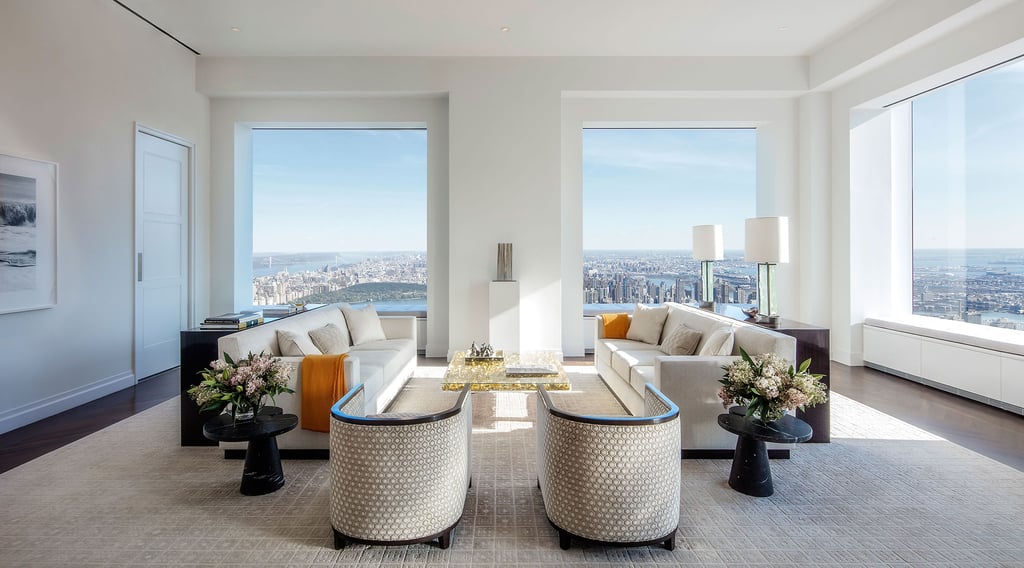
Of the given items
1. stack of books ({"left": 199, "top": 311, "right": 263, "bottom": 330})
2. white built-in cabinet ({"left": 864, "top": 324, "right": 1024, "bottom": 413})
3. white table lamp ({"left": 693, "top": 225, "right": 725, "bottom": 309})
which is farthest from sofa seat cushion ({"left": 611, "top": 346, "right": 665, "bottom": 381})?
stack of books ({"left": 199, "top": 311, "right": 263, "bottom": 330})

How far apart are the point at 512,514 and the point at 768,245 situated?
9.86 ft

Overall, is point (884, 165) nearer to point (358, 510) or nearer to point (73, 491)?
point (358, 510)

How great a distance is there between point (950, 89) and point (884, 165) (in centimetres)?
92

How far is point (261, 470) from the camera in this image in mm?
2791

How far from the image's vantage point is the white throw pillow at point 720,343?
11.6ft

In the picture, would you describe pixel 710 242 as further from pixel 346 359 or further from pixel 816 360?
pixel 346 359

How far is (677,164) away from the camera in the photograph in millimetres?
7195

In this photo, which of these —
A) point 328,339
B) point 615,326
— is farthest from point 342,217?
point 615,326

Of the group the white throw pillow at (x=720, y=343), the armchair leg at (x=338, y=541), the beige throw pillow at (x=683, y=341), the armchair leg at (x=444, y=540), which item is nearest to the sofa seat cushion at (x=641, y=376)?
the beige throw pillow at (x=683, y=341)

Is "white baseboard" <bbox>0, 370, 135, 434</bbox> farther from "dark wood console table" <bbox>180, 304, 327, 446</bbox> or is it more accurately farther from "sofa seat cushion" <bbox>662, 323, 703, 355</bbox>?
"sofa seat cushion" <bbox>662, 323, 703, 355</bbox>

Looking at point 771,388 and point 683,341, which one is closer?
point 771,388

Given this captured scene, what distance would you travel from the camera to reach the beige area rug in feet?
7.16

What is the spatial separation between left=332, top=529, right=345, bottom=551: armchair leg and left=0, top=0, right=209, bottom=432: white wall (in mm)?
3374

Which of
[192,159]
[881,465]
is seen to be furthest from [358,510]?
[192,159]
